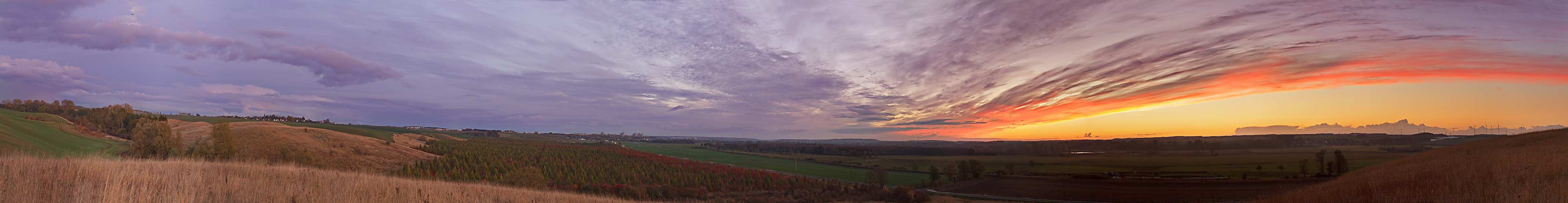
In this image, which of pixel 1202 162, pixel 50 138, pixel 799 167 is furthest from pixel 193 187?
pixel 799 167

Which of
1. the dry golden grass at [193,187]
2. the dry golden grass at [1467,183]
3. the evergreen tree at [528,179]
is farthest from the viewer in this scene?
the evergreen tree at [528,179]

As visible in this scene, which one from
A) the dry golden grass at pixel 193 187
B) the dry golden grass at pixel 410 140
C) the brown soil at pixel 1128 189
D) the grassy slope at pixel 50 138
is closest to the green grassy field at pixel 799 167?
the brown soil at pixel 1128 189

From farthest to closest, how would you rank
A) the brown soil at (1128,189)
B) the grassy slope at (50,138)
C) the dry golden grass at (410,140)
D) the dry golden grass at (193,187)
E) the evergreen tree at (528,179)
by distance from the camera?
1. the dry golden grass at (410,140)
2. the brown soil at (1128,189)
3. the evergreen tree at (528,179)
4. the grassy slope at (50,138)
5. the dry golden grass at (193,187)

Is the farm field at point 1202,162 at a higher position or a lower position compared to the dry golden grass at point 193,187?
lower

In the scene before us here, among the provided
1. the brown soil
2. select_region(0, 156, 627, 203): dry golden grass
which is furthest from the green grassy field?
select_region(0, 156, 627, 203): dry golden grass

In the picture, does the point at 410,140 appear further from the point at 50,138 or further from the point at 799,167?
the point at 799,167

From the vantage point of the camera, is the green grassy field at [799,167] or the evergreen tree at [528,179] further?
the green grassy field at [799,167]

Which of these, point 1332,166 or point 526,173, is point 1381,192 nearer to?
point 526,173

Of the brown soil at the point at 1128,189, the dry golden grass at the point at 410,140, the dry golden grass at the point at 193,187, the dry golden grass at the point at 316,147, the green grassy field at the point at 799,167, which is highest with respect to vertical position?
the dry golden grass at the point at 193,187

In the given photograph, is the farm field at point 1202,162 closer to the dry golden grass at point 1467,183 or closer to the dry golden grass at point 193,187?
the dry golden grass at point 1467,183
